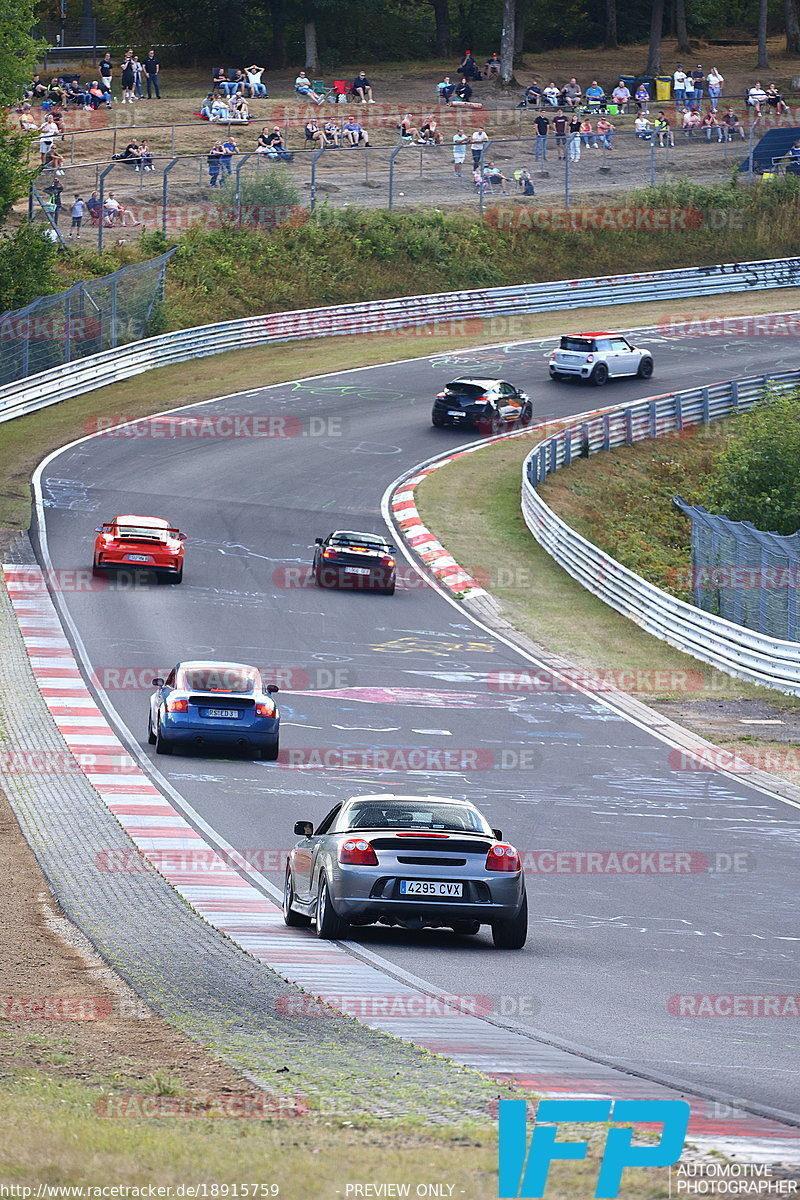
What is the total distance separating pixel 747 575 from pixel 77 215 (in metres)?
35.7

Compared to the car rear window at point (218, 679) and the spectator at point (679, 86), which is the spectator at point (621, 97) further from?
the car rear window at point (218, 679)

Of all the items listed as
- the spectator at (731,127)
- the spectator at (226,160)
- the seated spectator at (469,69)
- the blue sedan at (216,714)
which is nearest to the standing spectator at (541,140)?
the spectator at (731,127)

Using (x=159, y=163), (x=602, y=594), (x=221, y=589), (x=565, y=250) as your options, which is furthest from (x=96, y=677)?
(x=565, y=250)

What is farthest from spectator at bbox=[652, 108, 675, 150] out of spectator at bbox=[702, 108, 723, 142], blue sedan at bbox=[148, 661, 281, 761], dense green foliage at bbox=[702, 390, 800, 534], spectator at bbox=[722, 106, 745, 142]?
blue sedan at bbox=[148, 661, 281, 761]

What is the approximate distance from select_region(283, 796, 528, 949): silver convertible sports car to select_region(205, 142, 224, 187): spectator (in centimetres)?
5147

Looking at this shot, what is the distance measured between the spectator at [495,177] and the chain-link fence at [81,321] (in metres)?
17.2

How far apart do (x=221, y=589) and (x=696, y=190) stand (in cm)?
4550

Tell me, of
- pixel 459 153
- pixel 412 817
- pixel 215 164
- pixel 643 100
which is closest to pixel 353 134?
pixel 459 153

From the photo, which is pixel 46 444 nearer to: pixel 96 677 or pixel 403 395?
pixel 403 395

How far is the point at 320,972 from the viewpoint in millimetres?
10859

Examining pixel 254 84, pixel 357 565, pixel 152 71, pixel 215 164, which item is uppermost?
pixel 152 71

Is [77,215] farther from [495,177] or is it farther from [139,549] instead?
[139,549]

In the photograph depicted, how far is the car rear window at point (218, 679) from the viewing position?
20.6 metres

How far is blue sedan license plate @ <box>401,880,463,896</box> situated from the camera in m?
11.9
